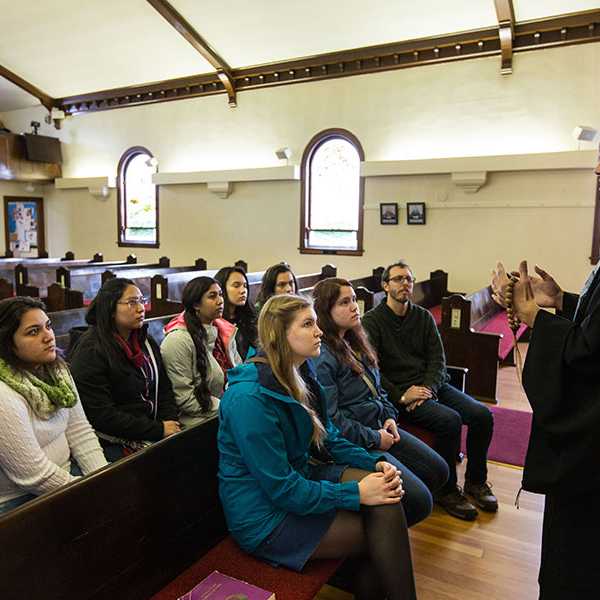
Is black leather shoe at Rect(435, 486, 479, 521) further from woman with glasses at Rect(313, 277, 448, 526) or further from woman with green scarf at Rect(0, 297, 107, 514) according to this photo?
woman with green scarf at Rect(0, 297, 107, 514)

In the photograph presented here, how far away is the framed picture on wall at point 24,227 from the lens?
1054 centimetres

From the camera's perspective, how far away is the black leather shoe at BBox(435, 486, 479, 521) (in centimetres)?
266

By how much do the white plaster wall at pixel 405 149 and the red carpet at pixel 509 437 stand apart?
2844 mm

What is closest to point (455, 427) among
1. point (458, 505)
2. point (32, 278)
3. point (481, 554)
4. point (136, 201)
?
point (458, 505)

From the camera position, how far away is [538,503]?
280 centimetres

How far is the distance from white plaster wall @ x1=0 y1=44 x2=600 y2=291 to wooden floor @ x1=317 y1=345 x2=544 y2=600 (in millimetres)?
4352

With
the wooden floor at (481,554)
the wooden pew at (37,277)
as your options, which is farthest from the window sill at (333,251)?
the wooden floor at (481,554)

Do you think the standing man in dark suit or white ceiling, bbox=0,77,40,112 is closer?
the standing man in dark suit

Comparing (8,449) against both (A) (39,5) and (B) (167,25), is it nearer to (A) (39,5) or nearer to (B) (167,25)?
(B) (167,25)

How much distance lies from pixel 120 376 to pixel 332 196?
6103mm

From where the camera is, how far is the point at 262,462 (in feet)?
5.18

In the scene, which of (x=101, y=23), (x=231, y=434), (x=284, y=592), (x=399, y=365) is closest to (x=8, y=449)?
(x=231, y=434)

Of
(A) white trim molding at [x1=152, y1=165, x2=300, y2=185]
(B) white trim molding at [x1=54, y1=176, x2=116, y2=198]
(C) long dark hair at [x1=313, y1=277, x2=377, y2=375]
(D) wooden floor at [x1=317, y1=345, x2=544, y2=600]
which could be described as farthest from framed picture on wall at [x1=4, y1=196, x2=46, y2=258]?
(D) wooden floor at [x1=317, y1=345, x2=544, y2=600]

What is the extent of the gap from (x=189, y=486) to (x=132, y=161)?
8945 mm
